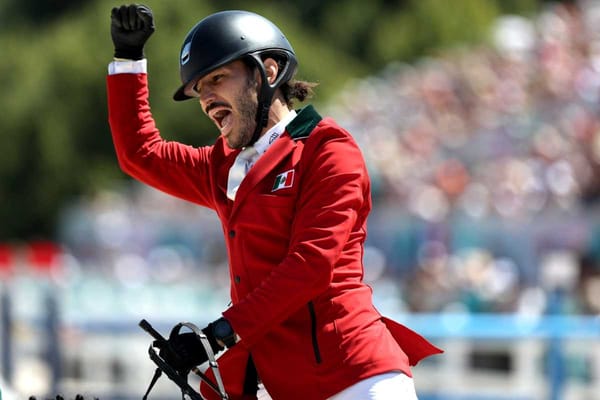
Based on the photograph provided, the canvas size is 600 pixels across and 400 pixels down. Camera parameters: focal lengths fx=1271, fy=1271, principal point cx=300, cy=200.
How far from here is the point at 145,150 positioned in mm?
4113

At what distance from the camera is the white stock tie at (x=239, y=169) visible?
12.5ft

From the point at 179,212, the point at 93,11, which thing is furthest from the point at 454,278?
the point at 93,11

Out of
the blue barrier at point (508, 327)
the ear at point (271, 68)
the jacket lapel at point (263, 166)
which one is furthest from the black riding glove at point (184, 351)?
the blue barrier at point (508, 327)

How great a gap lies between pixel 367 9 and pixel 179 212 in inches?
771

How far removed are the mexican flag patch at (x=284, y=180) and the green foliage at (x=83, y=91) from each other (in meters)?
26.5

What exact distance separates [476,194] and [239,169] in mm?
8872

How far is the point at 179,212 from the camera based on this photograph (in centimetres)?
1898

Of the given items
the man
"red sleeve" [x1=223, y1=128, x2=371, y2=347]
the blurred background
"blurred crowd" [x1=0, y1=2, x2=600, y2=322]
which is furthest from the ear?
"blurred crowd" [x1=0, y1=2, x2=600, y2=322]

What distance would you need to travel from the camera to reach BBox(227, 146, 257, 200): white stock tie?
3805mm

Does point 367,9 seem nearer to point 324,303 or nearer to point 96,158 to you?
point 96,158

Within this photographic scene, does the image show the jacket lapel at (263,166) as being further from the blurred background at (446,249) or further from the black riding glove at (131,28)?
the blurred background at (446,249)

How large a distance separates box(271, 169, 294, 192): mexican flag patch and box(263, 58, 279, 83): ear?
312 millimetres

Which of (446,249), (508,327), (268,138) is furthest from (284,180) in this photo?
(446,249)

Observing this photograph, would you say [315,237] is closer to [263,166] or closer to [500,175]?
[263,166]
